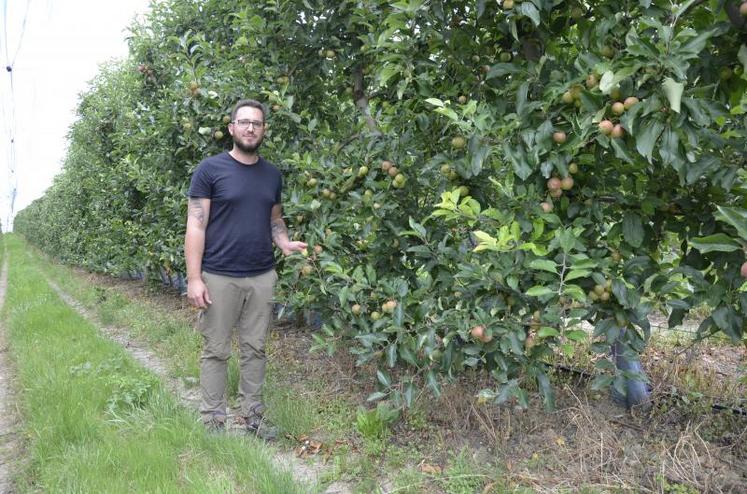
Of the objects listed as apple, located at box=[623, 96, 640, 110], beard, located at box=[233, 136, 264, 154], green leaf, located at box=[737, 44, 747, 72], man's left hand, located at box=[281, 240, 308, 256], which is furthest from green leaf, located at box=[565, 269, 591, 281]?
beard, located at box=[233, 136, 264, 154]

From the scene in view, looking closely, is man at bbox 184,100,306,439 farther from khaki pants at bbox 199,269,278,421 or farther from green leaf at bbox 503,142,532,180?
green leaf at bbox 503,142,532,180

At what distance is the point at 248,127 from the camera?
3021mm

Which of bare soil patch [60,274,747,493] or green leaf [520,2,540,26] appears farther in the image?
bare soil patch [60,274,747,493]

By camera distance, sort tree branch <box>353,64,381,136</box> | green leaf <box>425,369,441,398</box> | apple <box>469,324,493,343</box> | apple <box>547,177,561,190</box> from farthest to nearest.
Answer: tree branch <box>353,64,381,136</box>, green leaf <box>425,369,441,398</box>, apple <box>469,324,493,343</box>, apple <box>547,177,561,190</box>

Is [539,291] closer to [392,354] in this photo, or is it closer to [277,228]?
[392,354]

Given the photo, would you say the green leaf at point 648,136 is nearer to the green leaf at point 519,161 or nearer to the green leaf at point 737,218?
the green leaf at point 737,218

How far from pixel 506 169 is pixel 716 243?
1.17m

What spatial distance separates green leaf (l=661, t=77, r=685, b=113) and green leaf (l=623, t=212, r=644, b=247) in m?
0.66

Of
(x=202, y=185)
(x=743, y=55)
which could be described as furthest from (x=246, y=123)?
(x=743, y=55)

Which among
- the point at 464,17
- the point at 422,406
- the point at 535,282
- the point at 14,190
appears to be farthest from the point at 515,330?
the point at 14,190

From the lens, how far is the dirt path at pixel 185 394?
268 centimetres

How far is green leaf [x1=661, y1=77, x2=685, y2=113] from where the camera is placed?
61.5 inches

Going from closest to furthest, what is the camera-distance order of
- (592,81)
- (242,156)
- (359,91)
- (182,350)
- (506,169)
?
1. (592,81)
2. (506,169)
3. (242,156)
4. (359,91)
5. (182,350)

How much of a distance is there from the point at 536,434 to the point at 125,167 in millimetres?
7256
